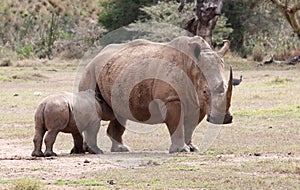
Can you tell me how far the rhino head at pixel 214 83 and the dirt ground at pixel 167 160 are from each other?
1.68 ft

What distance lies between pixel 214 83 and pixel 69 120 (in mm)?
2016

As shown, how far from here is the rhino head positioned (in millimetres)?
10289

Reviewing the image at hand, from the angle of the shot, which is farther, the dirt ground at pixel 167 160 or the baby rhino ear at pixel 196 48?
the baby rhino ear at pixel 196 48

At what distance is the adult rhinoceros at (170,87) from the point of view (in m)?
10.5

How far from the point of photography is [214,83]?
1038 cm

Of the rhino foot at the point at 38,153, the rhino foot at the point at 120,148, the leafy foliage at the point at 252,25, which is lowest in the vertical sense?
the leafy foliage at the point at 252,25

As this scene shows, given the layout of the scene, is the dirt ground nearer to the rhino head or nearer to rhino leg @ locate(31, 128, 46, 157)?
rhino leg @ locate(31, 128, 46, 157)

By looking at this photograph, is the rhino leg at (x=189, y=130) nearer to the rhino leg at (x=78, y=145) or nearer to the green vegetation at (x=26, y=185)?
the rhino leg at (x=78, y=145)

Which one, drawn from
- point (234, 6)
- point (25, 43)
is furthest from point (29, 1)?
point (234, 6)

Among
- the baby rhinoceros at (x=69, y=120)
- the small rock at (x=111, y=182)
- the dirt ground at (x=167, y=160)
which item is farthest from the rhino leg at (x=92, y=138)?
the small rock at (x=111, y=182)

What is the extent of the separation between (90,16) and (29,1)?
4.63m

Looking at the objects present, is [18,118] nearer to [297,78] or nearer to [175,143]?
[175,143]

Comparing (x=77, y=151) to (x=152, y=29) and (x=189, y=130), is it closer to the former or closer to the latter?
(x=189, y=130)

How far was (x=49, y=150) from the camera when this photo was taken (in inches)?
420
